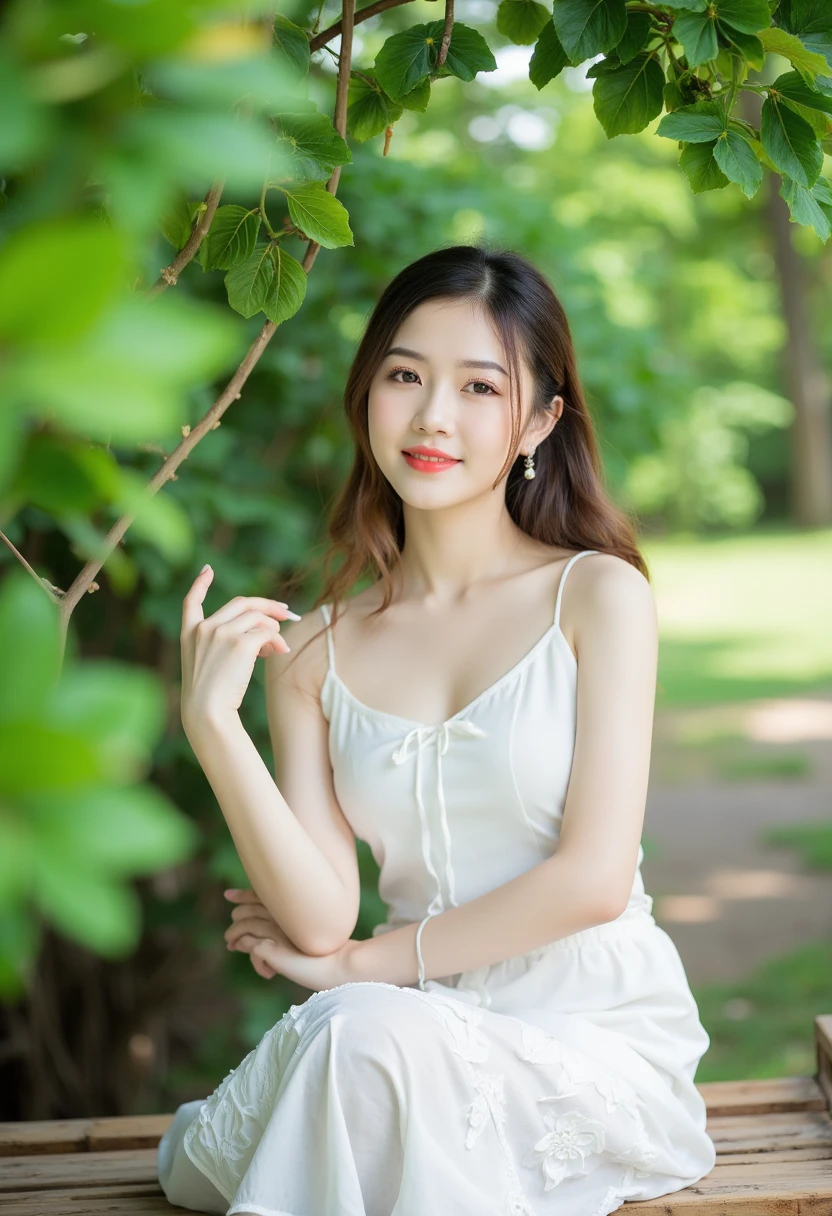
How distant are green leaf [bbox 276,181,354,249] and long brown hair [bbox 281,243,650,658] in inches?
23.4

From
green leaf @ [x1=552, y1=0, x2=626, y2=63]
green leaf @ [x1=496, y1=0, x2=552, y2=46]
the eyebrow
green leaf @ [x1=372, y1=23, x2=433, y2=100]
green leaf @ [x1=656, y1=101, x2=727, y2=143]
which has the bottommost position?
the eyebrow

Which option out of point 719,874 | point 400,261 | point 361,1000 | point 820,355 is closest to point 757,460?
point 820,355

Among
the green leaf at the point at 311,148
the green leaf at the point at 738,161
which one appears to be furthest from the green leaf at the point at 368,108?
the green leaf at the point at 738,161

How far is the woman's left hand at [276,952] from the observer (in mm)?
2160

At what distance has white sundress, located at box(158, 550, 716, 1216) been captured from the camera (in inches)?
71.5

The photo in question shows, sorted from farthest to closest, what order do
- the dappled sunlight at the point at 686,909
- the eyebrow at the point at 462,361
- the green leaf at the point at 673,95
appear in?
the dappled sunlight at the point at 686,909 → the eyebrow at the point at 462,361 → the green leaf at the point at 673,95

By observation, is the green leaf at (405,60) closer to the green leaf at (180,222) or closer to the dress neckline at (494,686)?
the green leaf at (180,222)

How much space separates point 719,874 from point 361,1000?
4.54 metres

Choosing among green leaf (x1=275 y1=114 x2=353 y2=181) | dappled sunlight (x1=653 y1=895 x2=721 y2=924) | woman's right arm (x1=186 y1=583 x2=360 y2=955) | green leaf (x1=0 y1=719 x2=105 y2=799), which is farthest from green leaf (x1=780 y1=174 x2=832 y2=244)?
dappled sunlight (x1=653 y1=895 x2=721 y2=924)

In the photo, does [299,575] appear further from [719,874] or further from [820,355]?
[820,355]

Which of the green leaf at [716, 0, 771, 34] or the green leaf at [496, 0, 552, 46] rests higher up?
the green leaf at [496, 0, 552, 46]

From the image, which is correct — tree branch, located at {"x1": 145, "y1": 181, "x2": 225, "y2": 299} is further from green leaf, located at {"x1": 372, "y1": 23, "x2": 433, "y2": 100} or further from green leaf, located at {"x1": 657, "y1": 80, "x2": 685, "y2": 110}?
green leaf, located at {"x1": 657, "y1": 80, "x2": 685, "y2": 110}

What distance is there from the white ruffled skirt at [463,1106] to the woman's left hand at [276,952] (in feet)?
0.55

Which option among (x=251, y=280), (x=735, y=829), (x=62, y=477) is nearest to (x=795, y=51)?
(x=251, y=280)
